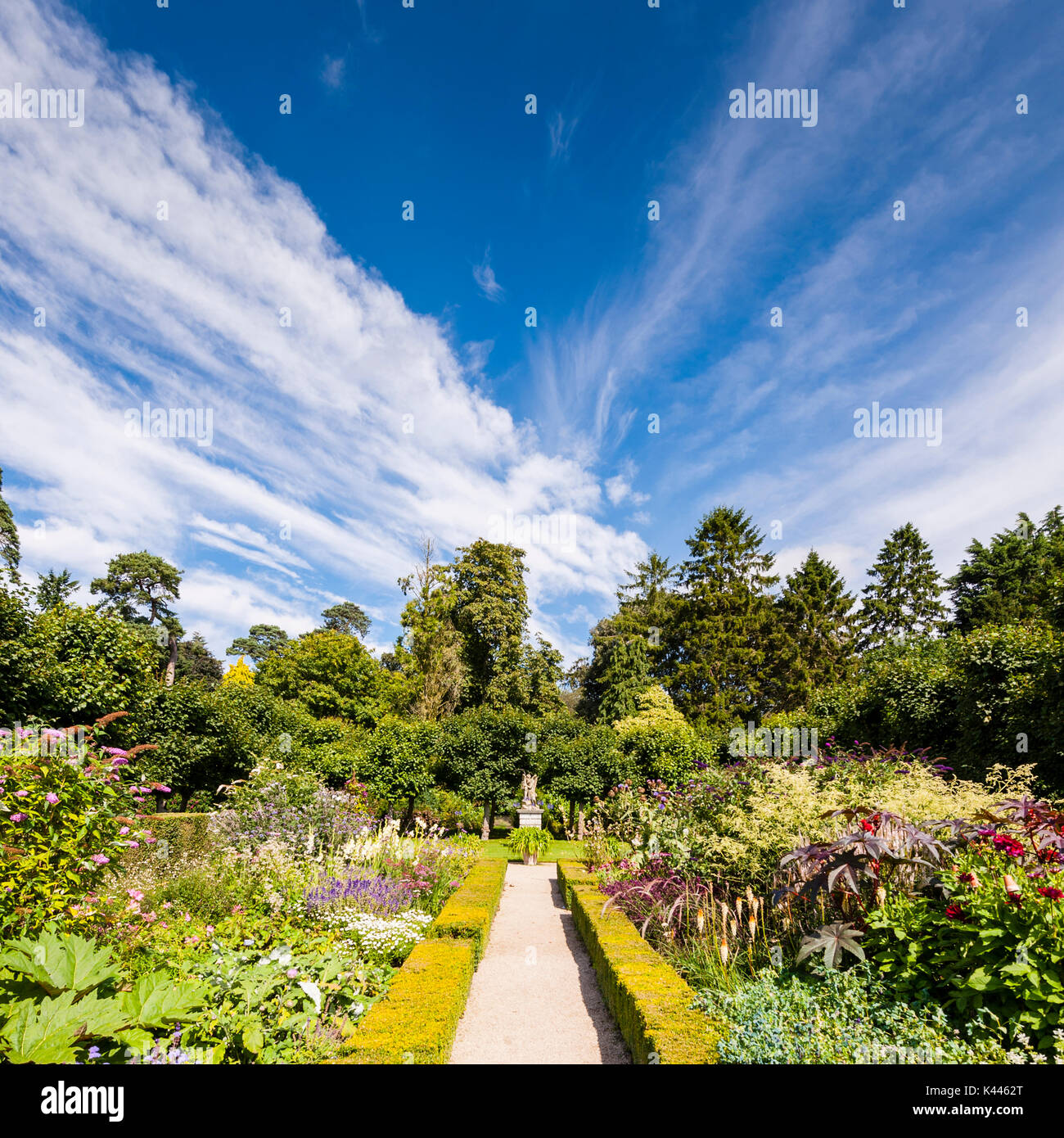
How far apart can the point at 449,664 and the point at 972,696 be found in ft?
49.6

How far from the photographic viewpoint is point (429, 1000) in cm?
381

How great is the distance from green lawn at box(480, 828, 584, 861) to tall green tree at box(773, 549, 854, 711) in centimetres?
1715

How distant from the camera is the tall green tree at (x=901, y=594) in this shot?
3066 cm

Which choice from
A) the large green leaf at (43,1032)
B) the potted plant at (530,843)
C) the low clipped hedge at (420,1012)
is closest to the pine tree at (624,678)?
the potted plant at (530,843)

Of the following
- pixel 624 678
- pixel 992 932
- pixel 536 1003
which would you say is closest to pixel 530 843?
pixel 536 1003

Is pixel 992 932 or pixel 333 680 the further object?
pixel 333 680

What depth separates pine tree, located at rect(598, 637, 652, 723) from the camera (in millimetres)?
25938

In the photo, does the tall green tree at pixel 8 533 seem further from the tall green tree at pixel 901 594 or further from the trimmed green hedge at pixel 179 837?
the tall green tree at pixel 901 594

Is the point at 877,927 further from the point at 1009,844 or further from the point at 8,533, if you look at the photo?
the point at 8,533

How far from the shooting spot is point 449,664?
20734 mm

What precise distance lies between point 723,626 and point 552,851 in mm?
16861

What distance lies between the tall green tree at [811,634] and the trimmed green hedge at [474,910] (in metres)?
22.6

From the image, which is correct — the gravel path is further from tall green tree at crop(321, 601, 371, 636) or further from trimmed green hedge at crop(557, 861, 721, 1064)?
tall green tree at crop(321, 601, 371, 636)
